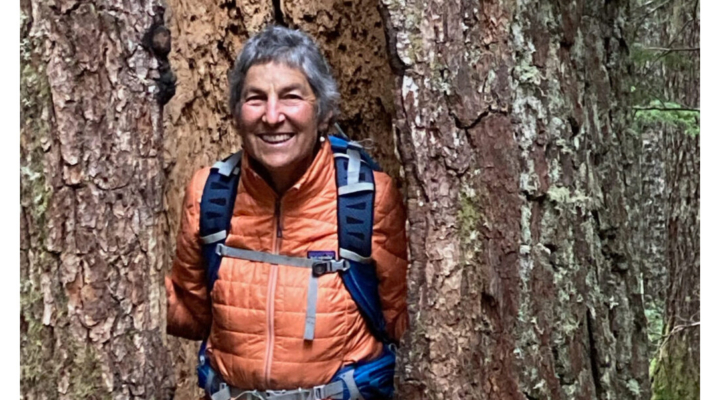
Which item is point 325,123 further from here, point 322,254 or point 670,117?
point 670,117

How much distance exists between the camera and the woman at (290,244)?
8.30ft

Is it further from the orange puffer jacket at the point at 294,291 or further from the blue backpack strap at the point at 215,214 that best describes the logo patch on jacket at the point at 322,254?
the blue backpack strap at the point at 215,214

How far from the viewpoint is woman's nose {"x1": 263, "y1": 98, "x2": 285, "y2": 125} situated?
8.10 feet

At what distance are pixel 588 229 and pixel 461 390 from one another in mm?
674

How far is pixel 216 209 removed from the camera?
2.70 metres

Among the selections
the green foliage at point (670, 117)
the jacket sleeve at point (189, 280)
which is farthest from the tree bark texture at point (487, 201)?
the green foliage at point (670, 117)

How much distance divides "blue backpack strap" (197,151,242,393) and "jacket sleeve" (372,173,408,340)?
1.72ft

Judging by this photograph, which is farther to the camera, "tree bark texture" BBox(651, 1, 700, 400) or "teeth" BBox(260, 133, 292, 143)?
"tree bark texture" BBox(651, 1, 700, 400)

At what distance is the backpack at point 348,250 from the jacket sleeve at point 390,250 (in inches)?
1.0

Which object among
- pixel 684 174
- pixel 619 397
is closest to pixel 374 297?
pixel 619 397

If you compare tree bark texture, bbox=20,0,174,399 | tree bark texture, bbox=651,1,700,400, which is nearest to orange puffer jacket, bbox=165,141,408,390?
tree bark texture, bbox=20,0,174,399

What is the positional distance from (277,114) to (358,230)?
469mm

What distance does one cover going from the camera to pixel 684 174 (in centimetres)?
636

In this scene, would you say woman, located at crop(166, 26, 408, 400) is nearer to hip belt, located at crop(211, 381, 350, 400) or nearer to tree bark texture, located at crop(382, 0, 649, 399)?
hip belt, located at crop(211, 381, 350, 400)
